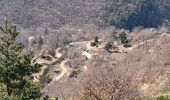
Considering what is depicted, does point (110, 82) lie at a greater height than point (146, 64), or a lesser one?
greater

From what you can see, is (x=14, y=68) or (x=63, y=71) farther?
(x=63, y=71)

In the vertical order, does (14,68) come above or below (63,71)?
above

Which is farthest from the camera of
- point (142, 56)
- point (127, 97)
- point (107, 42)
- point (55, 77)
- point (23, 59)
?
point (107, 42)

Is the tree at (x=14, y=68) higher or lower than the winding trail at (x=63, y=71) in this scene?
higher

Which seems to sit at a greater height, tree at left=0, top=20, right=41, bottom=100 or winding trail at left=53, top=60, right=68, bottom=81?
tree at left=0, top=20, right=41, bottom=100

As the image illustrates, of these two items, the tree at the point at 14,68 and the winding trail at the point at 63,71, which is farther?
the winding trail at the point at 63,71

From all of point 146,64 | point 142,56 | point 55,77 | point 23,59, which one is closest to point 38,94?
point 23,59

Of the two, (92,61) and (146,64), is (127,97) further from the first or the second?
(92,61)

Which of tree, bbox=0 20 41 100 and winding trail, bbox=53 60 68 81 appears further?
winding trail, bbox=53 60 68 81
